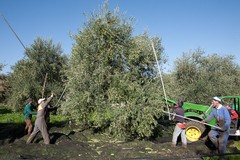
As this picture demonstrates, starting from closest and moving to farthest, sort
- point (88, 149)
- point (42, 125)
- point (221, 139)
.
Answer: point (221, 139) → point (88, 149) → point (42, 125)

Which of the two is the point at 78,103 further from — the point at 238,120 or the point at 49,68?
the point at 49,68

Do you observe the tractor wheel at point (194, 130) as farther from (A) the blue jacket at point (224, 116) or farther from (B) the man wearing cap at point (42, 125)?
(B) the man wearing cap at point (42, 125)

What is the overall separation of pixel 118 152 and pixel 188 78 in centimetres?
1383

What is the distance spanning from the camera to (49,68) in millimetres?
23375

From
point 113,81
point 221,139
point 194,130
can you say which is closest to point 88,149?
point 113,81

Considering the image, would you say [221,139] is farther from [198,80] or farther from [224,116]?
[198,80]

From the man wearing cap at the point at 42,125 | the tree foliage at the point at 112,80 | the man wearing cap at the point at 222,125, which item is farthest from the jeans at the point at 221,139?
the man wearing cap at the point at 42,125

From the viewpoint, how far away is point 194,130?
39.4ft

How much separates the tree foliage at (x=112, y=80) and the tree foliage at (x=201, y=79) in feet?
25.5

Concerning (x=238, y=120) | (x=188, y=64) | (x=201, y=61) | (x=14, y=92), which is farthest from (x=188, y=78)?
(x=14, y=92)

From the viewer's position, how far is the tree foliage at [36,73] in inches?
867

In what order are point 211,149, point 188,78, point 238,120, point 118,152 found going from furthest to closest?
point 188,78 → point 238,120 → point 211,149 → point 118,152

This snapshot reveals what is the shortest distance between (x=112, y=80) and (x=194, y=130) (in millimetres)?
4614

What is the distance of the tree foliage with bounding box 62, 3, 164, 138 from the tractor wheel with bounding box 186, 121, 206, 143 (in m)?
1.75
